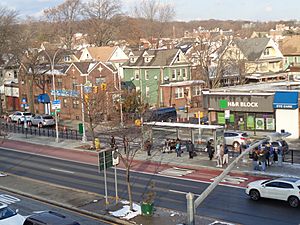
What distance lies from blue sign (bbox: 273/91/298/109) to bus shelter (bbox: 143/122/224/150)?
699 centimetres

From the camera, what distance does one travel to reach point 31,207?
27.7 m

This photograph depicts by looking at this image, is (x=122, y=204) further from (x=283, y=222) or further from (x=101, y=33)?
(x=101, y=33)

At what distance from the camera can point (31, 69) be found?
70062 mm

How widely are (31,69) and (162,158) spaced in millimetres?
35665

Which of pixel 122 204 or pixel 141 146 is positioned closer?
pixel 122 204

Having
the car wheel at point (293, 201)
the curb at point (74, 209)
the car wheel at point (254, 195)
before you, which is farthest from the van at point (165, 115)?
the car wheel at point (293, 201)

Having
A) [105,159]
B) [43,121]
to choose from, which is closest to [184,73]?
[43,121]

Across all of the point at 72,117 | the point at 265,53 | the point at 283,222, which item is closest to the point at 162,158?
the point at 283,222

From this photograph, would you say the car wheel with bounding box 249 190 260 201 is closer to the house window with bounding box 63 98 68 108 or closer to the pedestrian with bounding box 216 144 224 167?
the pedestrian with bounding box 216 144 224 167

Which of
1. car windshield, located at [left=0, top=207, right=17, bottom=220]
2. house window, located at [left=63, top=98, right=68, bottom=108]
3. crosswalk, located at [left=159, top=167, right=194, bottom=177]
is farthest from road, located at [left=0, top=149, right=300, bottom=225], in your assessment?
house window, located at [left=63, top=98, right=68, bottom=108]

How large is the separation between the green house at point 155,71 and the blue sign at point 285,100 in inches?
1003

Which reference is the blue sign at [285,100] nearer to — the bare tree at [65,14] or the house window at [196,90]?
the house window at [196,90]

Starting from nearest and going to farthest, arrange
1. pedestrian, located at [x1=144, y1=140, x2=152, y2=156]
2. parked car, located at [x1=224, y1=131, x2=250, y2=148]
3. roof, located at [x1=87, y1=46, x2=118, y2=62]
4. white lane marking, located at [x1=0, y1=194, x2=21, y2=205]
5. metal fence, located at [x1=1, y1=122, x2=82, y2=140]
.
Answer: white lane marking, located at [x1=0, y1=194, x2=21, y2=205] < pedestrian, located at [x1=144, y1=140, x2=152, y2=156] < parked car, located at [x1=224, y1=131, x2=250, y2=148] < metal fence, located at [x1=1, y1=122, x2=82, y2=140] < roof, located at [x1=87, y1=46, x2=118, y2=62]

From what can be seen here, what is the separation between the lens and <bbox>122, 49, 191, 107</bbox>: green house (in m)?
71.9
